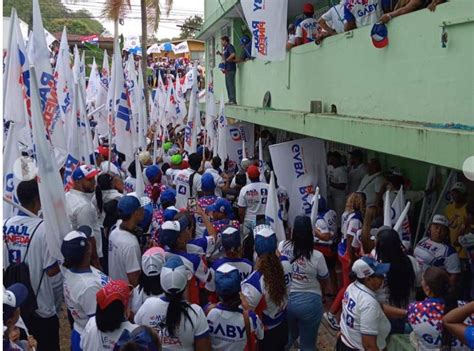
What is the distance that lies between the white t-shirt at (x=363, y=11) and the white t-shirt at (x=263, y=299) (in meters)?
3.57

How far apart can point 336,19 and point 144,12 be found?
16.4 m

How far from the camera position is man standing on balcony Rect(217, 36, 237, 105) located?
569 inches

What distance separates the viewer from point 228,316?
168 inches

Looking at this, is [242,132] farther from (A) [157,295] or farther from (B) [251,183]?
(A) [157,295]

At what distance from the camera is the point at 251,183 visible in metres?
8.06

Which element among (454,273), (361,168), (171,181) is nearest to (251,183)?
(171,181)

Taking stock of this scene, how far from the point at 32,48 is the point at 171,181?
10.4 ft

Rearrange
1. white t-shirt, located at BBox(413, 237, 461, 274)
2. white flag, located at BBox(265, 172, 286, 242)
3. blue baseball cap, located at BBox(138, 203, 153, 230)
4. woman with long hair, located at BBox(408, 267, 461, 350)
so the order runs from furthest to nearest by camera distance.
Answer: white flag, located at BBox(265, 172, 286, 242) → blue baseball cap, located at BBox(138, 203, 153, 230) → white t-shirt, located at BBox(413, 237, 461, 274) → woman with long hair, located at BBox(408, 267, 461, 350)

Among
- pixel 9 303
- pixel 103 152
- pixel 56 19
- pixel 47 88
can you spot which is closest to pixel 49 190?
pixel 9 303

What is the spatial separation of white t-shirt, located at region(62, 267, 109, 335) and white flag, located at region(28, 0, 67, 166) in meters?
3.01

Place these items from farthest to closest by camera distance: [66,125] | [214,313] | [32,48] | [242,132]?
[242,132], [66,125], [32,48], [214,313]

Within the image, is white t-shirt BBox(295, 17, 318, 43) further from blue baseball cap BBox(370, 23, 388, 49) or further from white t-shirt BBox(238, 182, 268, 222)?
blue baseball cap BBox(370, 23, 388, 49)

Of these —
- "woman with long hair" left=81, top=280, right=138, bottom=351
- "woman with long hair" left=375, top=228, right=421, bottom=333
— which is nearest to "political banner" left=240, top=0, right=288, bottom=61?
"woman with long hair" left=375, top=228, right=421, bottom=333

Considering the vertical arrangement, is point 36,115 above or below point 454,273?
above
